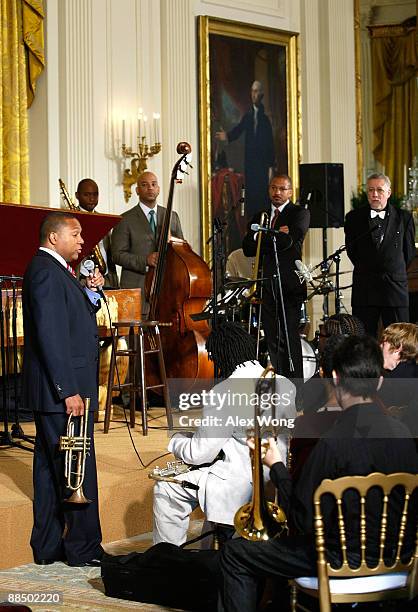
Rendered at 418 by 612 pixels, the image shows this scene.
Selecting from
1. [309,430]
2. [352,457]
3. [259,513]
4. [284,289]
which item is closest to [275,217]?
[284,289]

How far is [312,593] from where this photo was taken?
324 centimetres

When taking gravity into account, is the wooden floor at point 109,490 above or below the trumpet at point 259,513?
below

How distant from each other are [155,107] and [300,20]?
2.46 metres

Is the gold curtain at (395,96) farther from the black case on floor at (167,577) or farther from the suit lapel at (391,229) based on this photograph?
the black case on floor at (167,577)

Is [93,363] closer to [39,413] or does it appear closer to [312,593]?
[39,413]

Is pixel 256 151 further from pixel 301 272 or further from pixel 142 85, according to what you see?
pixel 301 272

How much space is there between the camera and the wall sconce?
9297 millimetres

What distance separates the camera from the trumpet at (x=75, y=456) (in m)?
4.58

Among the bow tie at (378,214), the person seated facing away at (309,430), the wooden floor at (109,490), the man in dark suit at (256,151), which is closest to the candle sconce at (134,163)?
the man in dark suit at (256,151)

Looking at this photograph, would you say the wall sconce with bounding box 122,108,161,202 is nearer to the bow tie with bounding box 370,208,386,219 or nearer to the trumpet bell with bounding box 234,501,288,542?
the bow tie with bounding box 370,208,386,219

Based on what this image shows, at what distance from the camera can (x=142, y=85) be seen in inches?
376

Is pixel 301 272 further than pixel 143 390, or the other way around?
pixel 301 272

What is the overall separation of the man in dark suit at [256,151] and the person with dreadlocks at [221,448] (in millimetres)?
6310

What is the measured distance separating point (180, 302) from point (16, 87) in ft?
8.14
